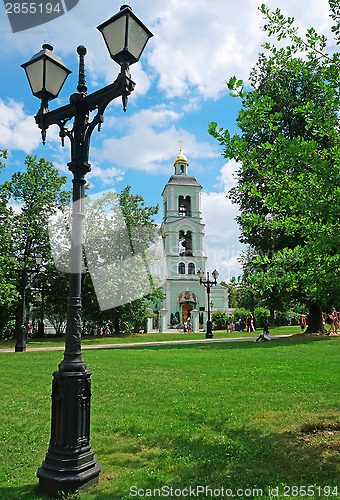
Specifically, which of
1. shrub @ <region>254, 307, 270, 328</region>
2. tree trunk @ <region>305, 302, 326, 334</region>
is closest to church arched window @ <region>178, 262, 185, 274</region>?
shrub @ <region>254, 307, 270, 328</region>

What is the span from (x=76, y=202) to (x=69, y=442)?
8.87 feet

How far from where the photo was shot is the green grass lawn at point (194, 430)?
3955 millimetres

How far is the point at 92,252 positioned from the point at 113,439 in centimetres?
2595

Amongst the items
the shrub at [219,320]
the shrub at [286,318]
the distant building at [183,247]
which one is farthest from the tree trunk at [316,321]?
the distant building at [183,247]

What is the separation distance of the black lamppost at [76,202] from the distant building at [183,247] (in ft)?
135

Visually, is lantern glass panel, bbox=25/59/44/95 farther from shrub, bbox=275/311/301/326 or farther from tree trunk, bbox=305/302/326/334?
shrub, bbox=275/311/301/326

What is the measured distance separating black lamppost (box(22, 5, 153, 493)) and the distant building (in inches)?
1624

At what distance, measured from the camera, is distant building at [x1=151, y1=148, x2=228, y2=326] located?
46.8 m

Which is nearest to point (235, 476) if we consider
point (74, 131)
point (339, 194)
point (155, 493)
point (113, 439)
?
point (155, 493)

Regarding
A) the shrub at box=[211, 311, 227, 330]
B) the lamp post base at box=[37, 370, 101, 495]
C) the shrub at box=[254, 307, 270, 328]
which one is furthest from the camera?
the shrub at box=[211, 311, 227, 330]

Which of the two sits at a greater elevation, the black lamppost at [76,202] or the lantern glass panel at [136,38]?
the lantern glass panel at [136,38]

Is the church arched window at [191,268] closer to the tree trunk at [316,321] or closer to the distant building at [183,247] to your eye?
the distant building at [183,247]

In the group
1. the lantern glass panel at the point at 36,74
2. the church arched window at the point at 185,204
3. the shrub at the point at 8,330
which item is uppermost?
the church arched window at the point at 185,204

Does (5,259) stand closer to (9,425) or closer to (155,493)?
(9,425)
